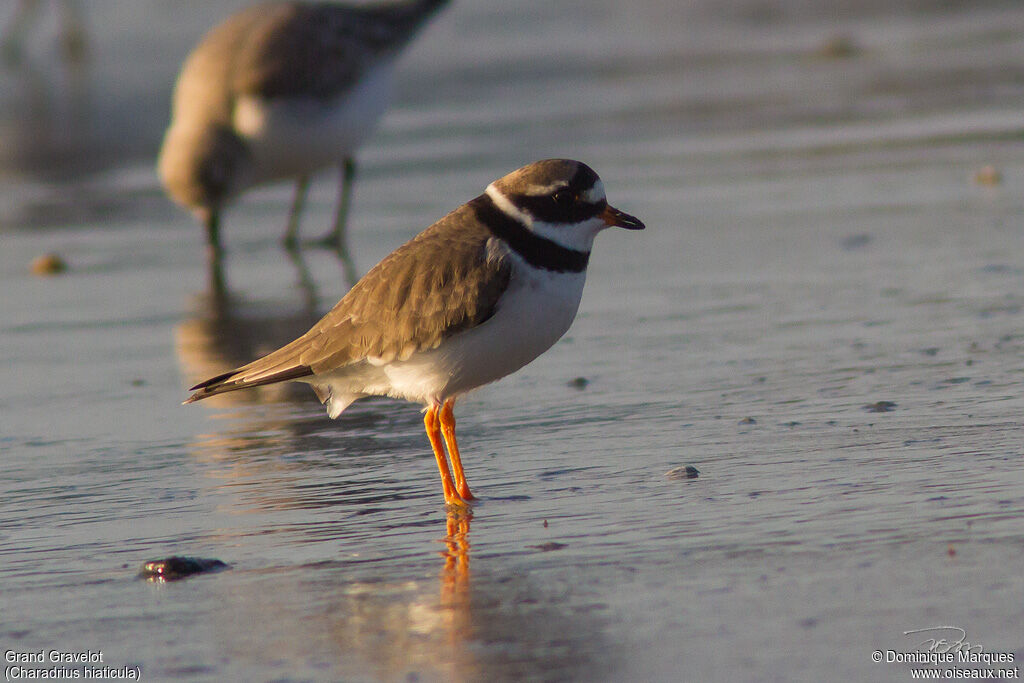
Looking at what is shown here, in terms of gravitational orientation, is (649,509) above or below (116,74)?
above

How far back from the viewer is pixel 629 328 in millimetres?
6625

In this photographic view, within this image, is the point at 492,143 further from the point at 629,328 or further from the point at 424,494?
the point at 424,494

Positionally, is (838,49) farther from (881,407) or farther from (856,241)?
(881,407)

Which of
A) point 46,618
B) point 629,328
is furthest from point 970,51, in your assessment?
point 46,618

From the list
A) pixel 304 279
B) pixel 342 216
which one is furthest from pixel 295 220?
pixel 304 279

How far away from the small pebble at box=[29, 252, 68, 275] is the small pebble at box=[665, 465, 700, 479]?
198 inches

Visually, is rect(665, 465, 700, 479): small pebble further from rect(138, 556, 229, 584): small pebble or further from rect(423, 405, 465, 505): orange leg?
rect(138, 556, 229, 584): small pebble

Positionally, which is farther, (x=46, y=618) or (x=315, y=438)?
(x=315, y=438)

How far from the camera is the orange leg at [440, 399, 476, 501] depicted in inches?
180

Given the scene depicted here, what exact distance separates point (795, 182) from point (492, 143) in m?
2.68

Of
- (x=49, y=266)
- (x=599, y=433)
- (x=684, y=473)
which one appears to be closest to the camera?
(x=684, y=473)

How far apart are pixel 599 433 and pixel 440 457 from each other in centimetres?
65

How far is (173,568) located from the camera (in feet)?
12.9

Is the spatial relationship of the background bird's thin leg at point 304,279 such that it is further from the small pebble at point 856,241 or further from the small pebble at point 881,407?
the small pebble at point 881,407
